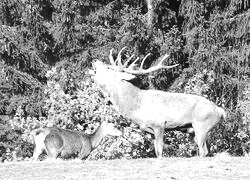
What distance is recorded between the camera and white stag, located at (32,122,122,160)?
17.5m

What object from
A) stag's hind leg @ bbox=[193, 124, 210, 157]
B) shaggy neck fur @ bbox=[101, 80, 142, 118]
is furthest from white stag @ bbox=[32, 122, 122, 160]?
stag's hind leg @ bbox=[193, 124, 210, 157]

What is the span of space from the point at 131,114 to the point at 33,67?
14393 mm

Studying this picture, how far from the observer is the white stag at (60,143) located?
57.4ft

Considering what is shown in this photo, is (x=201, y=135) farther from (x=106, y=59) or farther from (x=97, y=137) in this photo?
(x=106, y=59)

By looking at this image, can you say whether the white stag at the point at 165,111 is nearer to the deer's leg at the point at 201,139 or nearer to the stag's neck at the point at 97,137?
the deer's leg at the point at 201,139

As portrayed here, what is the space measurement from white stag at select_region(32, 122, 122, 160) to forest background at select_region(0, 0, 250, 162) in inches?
223

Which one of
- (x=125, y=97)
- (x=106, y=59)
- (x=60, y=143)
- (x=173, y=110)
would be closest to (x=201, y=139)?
(x=173, y=110)

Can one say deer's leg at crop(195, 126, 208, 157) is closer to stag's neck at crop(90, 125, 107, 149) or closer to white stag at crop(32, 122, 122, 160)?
white stag at crop(32, 122, 122, 160)

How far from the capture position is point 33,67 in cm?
3089

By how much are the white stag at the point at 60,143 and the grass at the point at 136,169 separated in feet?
8.06

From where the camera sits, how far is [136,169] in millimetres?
13562

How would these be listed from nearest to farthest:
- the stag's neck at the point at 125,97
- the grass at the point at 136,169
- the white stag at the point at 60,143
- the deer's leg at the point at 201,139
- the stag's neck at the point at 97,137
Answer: the grass at the point at 136,169
the deer's leg at the point at 201,139
the stag's neck at the point at 125,97
the white stag at the point at 60,143
the stag's neck at the point at 97,137

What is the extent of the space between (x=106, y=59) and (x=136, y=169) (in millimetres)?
14252

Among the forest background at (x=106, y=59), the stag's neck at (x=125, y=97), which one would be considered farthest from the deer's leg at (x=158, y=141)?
the forest background at (x=106, y=59)
